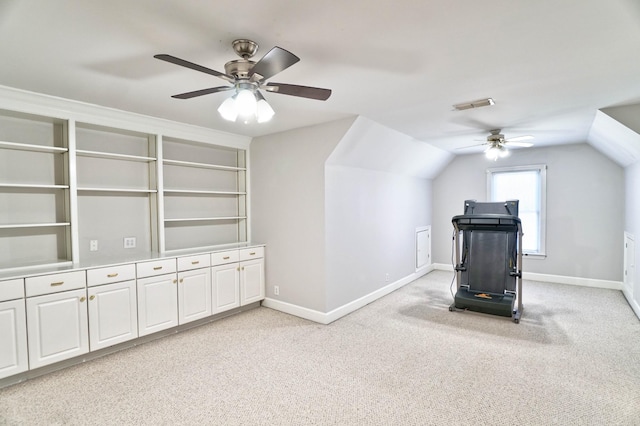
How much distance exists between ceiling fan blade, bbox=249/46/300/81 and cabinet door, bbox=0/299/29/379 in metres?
2.71

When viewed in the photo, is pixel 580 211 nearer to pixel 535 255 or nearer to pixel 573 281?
pixel 535 255

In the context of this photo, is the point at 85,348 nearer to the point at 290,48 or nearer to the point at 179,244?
the point at 179,244

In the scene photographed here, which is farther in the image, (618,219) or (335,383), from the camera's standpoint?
(618,219)

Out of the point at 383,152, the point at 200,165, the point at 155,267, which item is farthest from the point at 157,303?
the point at 383,152

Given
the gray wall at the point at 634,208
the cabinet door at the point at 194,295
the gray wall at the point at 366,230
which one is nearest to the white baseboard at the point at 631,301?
the gray wall at the point at 634,208

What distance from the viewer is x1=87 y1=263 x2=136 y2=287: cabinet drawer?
2947mm

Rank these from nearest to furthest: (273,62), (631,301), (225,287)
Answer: (273,62) → (225,287) → (631,301)

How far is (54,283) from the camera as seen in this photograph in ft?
8.98

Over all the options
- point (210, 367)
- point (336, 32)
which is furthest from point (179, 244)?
point (336, 32)

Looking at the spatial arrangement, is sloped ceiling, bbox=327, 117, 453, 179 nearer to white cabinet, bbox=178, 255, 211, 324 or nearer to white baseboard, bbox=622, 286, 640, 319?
white cabinet, bbox=178, 255, 211, 324

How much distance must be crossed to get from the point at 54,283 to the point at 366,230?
3.55 m

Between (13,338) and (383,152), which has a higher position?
(383,152)

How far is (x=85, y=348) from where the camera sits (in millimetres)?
2896

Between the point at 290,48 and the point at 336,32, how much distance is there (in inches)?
13.6
